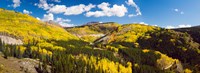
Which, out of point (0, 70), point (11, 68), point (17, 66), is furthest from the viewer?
point (17, 66)

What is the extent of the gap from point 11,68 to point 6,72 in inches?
770

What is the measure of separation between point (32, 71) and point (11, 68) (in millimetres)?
16613

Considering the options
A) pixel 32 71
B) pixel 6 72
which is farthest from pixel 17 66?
pixel 6 72

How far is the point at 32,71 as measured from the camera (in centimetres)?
19900

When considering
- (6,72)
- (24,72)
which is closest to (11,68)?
(24,72)

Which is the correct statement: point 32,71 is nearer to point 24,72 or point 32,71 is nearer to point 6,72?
point 24,72

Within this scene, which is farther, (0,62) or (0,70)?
(0,62)

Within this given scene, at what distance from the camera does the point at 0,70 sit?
541 ft

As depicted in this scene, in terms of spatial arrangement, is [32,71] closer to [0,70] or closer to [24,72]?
[24,72]

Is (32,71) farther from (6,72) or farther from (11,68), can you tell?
(6,72)

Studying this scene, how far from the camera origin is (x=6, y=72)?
6540 inches

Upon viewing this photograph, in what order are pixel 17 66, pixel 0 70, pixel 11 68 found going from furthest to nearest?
1. pixel 17 66
2. pixel 11 68
3. pixel 0 70

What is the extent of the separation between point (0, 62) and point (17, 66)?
10.9m

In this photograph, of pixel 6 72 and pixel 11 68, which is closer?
pixel 6 72
